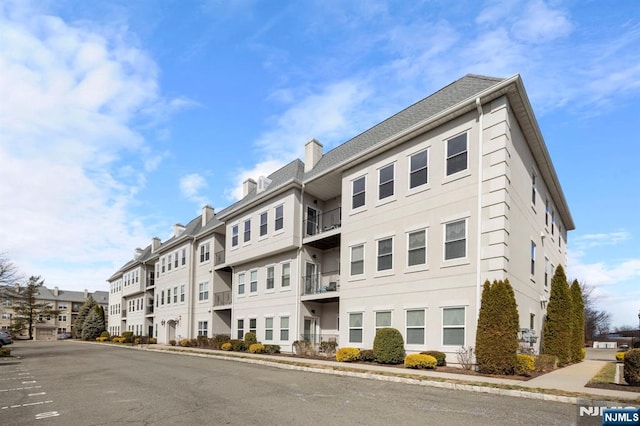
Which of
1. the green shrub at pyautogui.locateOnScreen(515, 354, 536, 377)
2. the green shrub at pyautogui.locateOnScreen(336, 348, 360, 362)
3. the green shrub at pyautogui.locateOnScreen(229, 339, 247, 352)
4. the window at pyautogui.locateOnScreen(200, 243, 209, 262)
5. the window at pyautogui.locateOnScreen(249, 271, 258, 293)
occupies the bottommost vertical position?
the green shrub at pyautogui.locateOnScreen(229, 339, 247, 352)

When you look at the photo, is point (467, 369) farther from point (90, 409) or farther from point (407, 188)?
point (90, 409)

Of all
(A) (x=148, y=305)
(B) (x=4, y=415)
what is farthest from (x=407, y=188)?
(A) (x=148, y=305)

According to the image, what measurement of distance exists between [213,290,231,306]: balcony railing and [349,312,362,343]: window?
16.2 meters

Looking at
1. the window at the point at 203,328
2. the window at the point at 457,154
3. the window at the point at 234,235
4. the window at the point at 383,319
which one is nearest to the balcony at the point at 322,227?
the window at the point at 383,319

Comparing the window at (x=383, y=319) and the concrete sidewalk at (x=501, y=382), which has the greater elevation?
the window at (x=383, y=319)

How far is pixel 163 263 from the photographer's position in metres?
45.3

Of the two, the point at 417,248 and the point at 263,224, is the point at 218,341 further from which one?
the point at 417,248

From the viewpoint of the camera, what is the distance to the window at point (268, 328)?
27781 millimetres

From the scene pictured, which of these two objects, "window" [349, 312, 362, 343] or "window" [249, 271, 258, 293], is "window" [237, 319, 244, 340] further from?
"window" [349, 312, 362, 343]

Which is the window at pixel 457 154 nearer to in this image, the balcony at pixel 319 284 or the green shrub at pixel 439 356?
the green shrub at pixel 439 356

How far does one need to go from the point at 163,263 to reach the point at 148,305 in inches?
361

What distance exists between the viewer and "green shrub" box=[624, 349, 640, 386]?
40.4 feet

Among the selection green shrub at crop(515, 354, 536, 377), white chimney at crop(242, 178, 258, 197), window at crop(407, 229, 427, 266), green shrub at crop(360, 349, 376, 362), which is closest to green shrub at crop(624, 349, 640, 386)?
green shrub at crop(515, 354, 536, 377)

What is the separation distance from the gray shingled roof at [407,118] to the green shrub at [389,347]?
883cm
